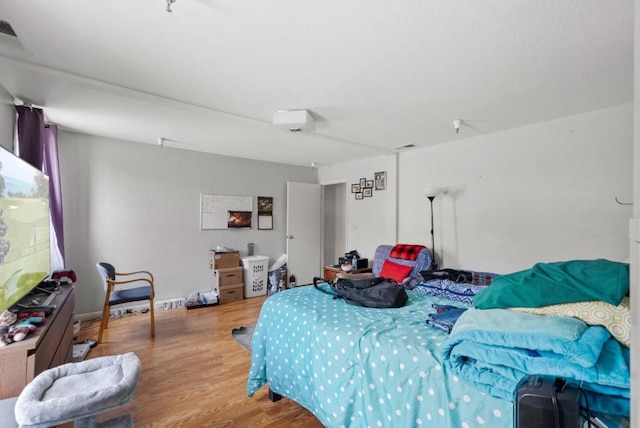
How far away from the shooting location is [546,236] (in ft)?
9.76

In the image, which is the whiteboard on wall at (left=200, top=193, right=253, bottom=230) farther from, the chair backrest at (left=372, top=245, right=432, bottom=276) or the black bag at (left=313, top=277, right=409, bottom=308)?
the black bag at (left=313, top=277, right=409, bottom=308)

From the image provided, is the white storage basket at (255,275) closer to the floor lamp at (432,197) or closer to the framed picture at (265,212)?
the framed picture at (265,212)

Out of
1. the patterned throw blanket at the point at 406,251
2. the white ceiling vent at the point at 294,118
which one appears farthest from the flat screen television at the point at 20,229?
the patterned throw blanket at the point at 406,251

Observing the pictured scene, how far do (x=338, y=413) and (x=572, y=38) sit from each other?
239 centimetres

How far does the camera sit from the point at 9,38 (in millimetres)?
1692

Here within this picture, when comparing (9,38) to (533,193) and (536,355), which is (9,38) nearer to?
(536,355)

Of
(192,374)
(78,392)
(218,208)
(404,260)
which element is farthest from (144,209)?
(404,260)


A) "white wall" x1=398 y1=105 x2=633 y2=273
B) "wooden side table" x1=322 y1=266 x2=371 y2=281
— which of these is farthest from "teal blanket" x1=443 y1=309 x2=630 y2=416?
"wooden side table" x1=322 y1=266 x2=371 y2=281

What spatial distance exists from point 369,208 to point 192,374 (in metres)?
3.43

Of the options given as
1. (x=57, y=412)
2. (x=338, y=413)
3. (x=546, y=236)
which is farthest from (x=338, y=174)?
(x=57, y=412)

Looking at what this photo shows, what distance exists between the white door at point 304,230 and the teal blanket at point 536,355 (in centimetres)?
442

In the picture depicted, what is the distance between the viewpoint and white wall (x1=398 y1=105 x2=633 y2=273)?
2.59 m

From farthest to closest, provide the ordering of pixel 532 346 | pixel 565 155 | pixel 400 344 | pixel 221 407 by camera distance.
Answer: pixel 565 155 → pixel 221 407 → pixel 400 344 → pixel 532 346

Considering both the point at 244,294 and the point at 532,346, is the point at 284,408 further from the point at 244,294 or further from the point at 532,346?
the point at 244,294
